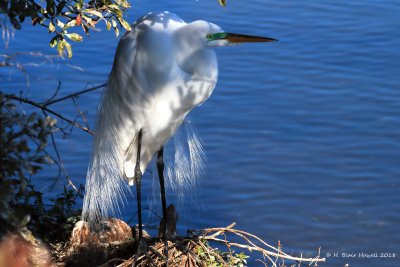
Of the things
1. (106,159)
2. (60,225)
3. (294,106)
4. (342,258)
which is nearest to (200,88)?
(106,159)

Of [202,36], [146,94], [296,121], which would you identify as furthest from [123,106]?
[296,121]

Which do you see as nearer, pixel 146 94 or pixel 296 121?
pixel 146 94

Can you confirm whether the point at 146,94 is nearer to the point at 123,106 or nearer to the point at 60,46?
the point at 123,106

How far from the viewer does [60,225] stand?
4.32 meters

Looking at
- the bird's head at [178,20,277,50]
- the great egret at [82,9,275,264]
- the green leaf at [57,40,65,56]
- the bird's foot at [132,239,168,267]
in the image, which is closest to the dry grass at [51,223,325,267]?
the bird's foot at [132,239,168,267]

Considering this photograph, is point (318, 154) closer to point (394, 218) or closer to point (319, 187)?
point (319, 187)

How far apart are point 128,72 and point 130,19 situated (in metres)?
3.18

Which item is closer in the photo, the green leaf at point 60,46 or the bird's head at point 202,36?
the green leaf at point 60,46

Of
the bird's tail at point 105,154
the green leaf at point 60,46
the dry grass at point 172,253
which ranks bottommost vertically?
the dry grass at point 172,253

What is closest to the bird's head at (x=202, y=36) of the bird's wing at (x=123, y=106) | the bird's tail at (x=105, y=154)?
the bird's wing at (x=123, y=106)

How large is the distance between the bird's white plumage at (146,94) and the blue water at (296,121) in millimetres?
414

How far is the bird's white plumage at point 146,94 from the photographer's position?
4027 millimetres

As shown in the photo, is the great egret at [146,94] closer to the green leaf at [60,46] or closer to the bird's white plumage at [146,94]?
the bird's white plumage at [146,94]

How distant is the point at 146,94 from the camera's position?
4238 millimetres
